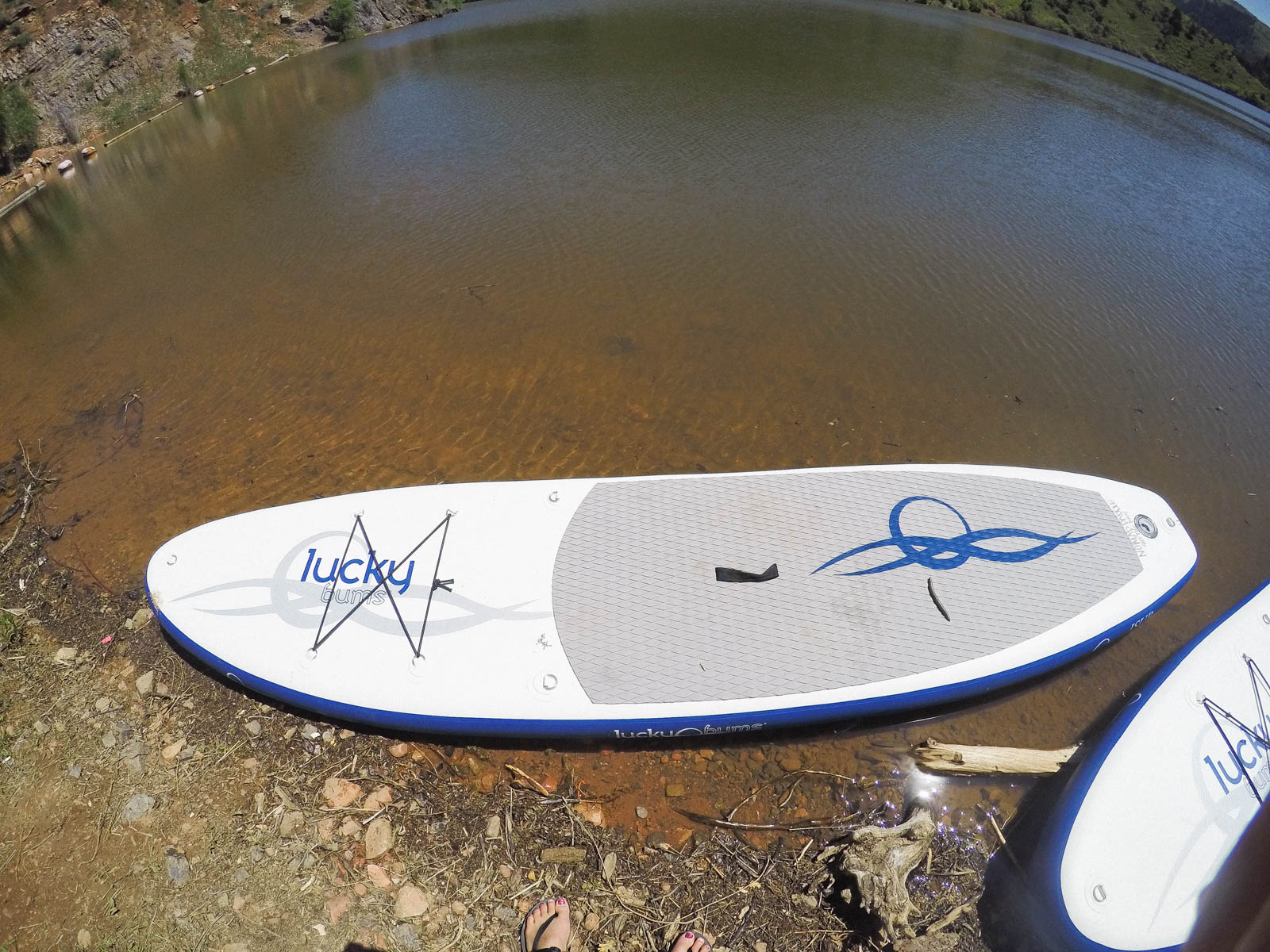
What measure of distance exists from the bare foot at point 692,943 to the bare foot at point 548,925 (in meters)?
0.71

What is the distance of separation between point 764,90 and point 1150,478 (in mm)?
15971

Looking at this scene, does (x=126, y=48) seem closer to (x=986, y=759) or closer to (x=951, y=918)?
(x=986, y=759)

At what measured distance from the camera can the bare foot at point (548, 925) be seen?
3955 mm

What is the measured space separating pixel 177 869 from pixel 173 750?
900 mm

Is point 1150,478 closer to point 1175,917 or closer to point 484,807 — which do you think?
point 1175,917

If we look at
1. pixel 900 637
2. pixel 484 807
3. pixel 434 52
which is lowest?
pixel 484 807

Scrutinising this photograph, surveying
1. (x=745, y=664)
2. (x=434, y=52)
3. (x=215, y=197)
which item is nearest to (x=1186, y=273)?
(x=745, y=664)

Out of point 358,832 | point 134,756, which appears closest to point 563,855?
point 358,832

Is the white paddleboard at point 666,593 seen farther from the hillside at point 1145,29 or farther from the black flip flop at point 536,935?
the hillside at point 1145,29

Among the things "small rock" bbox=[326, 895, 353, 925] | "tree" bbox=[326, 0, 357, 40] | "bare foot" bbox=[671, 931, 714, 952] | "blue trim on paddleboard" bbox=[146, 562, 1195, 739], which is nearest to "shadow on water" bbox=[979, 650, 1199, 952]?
"blue trim on paddleboard" bbox=[146, 562, 1195, 739]

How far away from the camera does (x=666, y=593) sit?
5504mm

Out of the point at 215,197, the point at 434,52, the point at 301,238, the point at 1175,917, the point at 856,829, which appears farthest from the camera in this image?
the point at 434,52

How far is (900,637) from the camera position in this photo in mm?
5285

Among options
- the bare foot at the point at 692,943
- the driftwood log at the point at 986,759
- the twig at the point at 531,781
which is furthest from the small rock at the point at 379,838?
the driftwood log at the point at 986,759
